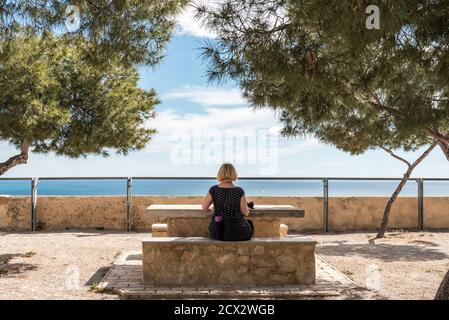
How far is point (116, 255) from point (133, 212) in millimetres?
4010

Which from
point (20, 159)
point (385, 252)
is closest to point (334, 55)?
point (385, 252)

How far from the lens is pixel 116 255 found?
29.1ft

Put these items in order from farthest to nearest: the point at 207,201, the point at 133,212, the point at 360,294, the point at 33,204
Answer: the point at 133,212
the point at 33,204
the point at 207,201
the point at 360,294

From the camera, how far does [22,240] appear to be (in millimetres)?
11000

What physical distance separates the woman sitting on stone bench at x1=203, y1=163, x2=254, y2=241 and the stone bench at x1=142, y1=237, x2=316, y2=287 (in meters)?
0.12

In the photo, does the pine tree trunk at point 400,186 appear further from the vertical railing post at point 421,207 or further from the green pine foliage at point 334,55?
the green pine foliage at point 334,55

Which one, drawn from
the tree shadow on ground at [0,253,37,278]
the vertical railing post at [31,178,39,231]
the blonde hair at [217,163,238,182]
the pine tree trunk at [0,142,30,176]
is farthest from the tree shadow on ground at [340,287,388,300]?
the vertical railing post at [31,178,39,231]

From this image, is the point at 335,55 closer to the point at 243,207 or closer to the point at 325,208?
the point at 243,207

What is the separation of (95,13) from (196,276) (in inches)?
124

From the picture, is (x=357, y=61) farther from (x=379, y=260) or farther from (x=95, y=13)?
(x=379, y=260)

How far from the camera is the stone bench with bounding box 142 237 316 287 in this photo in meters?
6.27

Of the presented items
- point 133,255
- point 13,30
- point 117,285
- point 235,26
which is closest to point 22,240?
point 133,255

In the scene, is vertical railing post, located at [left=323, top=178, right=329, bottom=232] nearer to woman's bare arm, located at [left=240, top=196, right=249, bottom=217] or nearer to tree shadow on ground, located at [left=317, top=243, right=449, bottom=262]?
tree shadow on ground, located at [left=317, top=243, right=449, bottom=262]

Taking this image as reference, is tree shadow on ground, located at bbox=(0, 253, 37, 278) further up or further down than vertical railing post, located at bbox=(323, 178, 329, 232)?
further down
